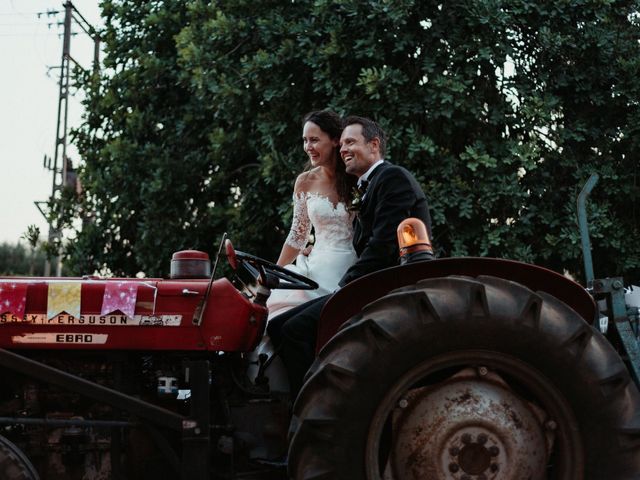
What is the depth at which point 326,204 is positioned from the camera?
497 cm

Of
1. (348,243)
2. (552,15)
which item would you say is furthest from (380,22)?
(348,243)

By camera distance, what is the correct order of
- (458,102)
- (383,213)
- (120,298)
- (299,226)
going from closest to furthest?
(120,298) < (383,213) < (299,226) < (458,102)

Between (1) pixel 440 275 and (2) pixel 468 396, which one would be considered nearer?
(2) pixel 468 396

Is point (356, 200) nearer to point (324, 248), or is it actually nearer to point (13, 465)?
Answer: point (324, 248)

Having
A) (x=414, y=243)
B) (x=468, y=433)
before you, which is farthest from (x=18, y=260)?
(x=468, y=433)

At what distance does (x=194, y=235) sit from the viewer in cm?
1059

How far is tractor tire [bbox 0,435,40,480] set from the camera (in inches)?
120

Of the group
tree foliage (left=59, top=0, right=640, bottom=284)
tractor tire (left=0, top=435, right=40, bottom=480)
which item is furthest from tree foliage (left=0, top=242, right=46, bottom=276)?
tractor tire (left=0, top=435, right=40, bottom=480)

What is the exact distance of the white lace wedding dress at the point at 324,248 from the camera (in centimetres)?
443

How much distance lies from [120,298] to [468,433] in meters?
Result: 1.59

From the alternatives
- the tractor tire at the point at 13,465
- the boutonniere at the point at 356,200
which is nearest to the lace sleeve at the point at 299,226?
the boutonniere at the point at 356,200

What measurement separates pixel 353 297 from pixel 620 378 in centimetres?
108

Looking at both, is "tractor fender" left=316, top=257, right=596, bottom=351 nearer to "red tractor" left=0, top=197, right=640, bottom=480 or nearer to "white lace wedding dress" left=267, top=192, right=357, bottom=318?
"red tractor" left=0, top=197, right=640, bottom=480

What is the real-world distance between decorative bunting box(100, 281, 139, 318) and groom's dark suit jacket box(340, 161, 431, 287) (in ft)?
3.31
